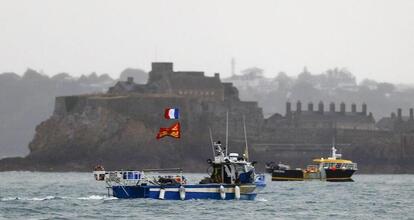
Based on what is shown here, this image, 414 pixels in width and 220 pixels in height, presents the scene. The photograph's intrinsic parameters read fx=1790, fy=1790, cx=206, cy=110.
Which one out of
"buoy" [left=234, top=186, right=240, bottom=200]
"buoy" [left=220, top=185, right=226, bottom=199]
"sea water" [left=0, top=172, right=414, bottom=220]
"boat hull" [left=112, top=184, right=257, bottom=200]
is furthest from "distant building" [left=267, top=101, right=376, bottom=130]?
"buoy" [left=220, top=185, right=226, bottom=199]

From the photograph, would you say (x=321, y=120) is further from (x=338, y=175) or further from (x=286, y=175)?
(x=286, y=175)

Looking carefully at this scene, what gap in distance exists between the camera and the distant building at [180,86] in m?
174

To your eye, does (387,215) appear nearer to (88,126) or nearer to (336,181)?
(336,181)

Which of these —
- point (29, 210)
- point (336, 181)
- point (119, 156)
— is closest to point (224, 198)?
point (29, 210)

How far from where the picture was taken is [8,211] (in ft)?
236

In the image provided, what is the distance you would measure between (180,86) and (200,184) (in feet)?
332

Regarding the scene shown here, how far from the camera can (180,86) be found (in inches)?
6964

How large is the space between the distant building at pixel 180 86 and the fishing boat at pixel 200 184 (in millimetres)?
95574

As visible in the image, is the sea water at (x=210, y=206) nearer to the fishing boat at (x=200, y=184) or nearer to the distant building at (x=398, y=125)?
the fishing boat at (x=200, y=184)

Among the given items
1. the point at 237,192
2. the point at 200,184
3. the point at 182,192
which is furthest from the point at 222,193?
the point at 182,192

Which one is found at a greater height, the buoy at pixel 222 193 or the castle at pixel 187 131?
the castle at pixel 187 131

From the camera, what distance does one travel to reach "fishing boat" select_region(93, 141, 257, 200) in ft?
247

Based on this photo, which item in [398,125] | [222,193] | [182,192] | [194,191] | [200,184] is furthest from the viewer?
[398,125]

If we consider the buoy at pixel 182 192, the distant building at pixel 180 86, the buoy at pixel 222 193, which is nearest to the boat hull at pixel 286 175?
the buoy at pixel 222 193
